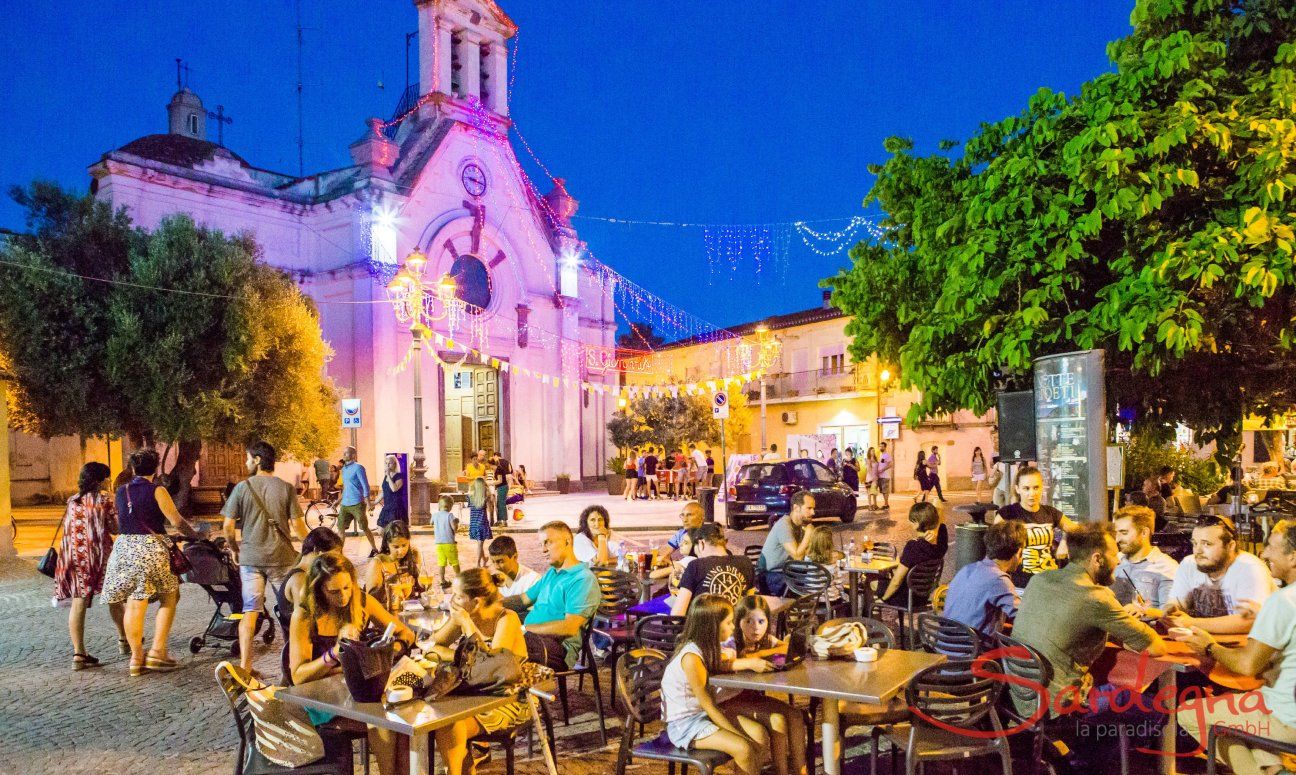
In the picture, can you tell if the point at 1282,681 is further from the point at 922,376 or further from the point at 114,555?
the point at 114,555

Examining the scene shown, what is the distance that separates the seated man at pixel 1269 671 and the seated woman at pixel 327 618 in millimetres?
4145

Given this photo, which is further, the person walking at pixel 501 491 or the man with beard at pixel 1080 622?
the person walking at pixel 501 491

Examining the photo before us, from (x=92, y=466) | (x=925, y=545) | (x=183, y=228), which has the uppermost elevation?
(x=183, y=228)

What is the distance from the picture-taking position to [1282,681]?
12.6 ft

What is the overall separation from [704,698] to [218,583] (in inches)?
225

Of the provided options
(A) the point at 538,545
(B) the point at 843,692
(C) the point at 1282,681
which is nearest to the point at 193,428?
(A) the point at 538,545

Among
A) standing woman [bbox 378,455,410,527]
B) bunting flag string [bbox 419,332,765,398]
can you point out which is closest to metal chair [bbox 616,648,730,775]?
standing woman [bbox 378,455,410,527]

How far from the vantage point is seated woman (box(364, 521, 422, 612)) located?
6418 mm

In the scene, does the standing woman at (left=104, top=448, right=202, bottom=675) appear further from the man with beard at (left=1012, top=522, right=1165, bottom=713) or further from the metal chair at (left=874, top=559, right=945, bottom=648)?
the man with beard at (left=1012, top=522, right=1165, bottom=713)

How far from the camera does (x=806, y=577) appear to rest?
7262 mm

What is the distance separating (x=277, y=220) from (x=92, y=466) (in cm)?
1929

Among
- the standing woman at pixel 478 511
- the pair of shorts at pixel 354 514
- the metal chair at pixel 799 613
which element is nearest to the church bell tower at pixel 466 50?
the standing woman at pixel 478 511

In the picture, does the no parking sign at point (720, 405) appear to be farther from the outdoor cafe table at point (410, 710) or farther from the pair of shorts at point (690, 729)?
the outdoor cafe table at point (410, 710)

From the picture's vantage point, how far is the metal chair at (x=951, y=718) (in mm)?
4164
